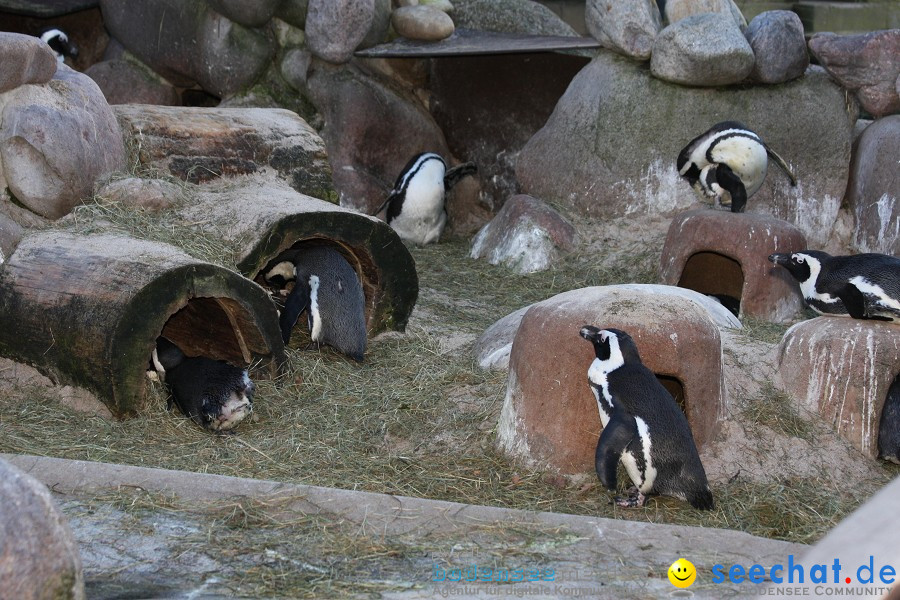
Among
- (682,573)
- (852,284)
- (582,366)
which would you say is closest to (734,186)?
(852,284)

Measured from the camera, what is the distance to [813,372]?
469cm

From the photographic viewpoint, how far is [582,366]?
163 inches

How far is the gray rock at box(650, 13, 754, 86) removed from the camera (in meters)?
8.05

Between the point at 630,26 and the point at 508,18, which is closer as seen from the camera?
the point at 630,26

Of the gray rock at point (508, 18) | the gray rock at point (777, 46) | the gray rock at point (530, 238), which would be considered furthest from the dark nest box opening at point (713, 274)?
the gray rock at point (508, 18)

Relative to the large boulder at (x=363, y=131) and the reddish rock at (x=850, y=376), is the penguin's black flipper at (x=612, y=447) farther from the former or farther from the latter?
the large boulder at (x=363, y=131)

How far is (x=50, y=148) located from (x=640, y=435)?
10.7 feet

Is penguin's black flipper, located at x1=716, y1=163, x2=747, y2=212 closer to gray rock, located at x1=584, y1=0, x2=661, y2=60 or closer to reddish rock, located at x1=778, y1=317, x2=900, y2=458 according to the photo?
gray rock, located at x1=584, y1=0, x2=661, y2=60

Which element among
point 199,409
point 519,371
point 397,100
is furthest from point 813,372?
point 397,100

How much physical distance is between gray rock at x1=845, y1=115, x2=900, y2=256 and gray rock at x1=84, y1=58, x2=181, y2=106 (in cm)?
624

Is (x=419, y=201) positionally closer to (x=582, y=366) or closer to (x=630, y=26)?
(x=630, y=26)

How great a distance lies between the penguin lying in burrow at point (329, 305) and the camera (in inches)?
223

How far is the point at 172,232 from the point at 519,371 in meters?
1.94

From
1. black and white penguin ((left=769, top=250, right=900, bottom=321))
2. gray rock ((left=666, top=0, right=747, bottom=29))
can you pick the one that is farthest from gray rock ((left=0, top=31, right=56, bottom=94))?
gray rock ((left=666, top=0, right=747, bottom=29))
